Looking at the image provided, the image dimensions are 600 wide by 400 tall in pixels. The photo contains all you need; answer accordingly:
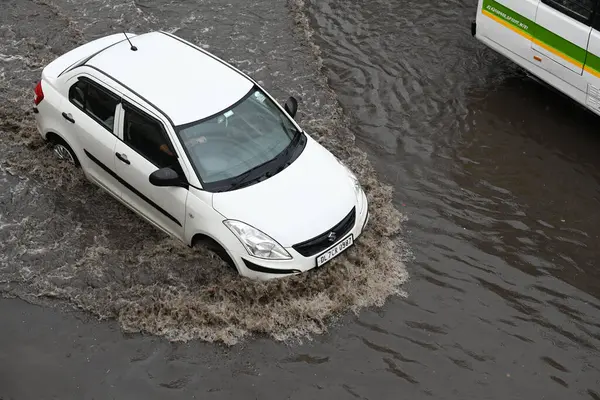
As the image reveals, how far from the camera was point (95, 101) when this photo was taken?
8102 mm

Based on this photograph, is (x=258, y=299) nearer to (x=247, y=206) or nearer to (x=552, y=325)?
(x=247, y=206)

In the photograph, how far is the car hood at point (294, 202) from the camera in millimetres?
7129

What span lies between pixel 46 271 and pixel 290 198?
9.11 ft

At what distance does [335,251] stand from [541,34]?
15.4 feet

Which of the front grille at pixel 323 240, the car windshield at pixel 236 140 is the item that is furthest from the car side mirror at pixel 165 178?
the front grille at pixel 323 240

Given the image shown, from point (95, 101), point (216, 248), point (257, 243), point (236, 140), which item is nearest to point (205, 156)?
point (236, 140)

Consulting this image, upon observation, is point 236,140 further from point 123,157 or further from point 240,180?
point 123,157

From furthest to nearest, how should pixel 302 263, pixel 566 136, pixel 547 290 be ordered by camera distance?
pixel 566 136 → pixel 547 290 → pixel 302 263

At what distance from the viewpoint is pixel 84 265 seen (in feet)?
25.8

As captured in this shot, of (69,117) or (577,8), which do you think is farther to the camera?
(577,8)

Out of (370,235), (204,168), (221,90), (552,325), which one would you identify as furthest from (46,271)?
(552,325)

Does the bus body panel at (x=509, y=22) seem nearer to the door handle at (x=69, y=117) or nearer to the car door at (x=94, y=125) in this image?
the car door at (x=94, y=125)

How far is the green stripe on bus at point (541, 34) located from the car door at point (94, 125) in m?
5.61

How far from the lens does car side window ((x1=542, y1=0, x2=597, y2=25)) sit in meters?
9.23
